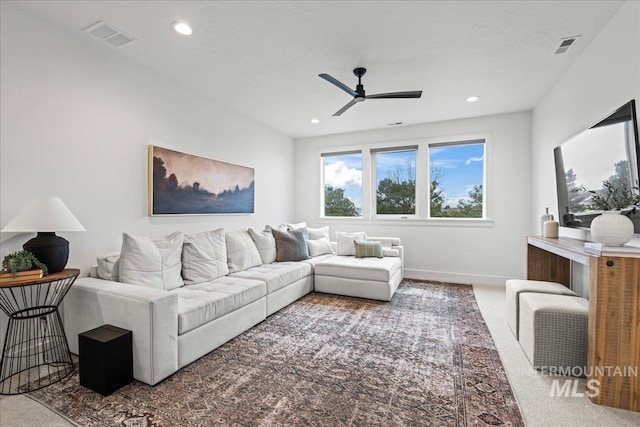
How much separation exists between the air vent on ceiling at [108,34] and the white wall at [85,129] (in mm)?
155

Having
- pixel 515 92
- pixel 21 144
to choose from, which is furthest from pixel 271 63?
pixel 515 92

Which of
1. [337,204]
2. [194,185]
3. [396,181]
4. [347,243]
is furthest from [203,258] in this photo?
[396,181]

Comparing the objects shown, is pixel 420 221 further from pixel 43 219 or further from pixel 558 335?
pixel 43 219

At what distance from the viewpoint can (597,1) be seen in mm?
2176

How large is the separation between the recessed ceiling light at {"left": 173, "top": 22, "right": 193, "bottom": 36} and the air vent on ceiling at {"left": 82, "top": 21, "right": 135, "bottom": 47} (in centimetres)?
49

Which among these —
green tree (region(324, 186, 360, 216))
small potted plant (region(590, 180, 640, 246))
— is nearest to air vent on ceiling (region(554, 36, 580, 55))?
small potted plant (region(590, 180, 640, 246))

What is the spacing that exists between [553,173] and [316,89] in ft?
10.3

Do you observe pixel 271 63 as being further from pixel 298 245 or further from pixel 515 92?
pixel 515 92

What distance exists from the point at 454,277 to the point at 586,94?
3.12m

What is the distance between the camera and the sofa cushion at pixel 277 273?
3.38 meters

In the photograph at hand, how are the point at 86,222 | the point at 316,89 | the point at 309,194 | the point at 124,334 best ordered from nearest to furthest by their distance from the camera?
the point at 124,334 → the point at 86,222 → the point at 316,89 → the point at 309,194

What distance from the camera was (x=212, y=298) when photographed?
8.39 feet

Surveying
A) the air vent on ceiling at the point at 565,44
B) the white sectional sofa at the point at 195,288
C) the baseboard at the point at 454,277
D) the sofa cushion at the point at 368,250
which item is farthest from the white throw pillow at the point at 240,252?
the air vent on ceiling at the point at 565,44

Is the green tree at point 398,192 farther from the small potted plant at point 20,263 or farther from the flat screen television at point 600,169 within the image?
the small potted plant at point 20,263
